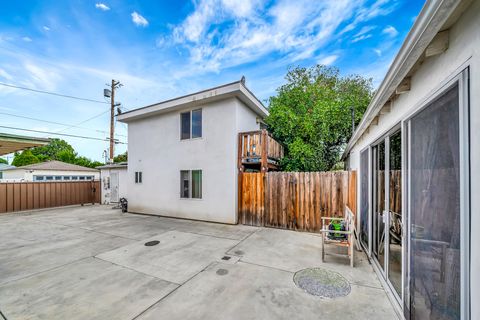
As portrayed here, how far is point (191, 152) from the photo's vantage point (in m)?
7.60

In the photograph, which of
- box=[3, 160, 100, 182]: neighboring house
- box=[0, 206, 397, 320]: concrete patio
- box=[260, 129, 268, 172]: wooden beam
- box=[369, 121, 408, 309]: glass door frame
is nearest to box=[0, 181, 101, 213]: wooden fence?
box=[0, 206, 397, 320]: concrete patio

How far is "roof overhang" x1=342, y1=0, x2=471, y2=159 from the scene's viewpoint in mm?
1217

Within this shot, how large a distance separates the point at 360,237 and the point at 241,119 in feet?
17.0

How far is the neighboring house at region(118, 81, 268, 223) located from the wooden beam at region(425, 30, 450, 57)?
17.4ft

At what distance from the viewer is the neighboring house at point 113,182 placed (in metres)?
11.7

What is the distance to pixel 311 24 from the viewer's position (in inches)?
303

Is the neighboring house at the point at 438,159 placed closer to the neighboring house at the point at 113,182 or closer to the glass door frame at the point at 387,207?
the glass door frame at the point at 387,207

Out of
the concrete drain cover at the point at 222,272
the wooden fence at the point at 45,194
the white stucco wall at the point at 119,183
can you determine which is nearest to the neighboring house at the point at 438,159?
the concrete drain cover at the point at 222,272

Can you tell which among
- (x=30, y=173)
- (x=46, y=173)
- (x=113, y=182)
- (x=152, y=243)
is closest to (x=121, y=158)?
(x=46, y=173)

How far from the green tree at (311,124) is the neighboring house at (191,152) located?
128 centimetres

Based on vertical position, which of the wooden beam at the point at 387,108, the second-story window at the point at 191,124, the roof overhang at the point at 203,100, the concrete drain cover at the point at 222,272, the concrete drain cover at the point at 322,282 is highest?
the roof overhang at the point at 203,100

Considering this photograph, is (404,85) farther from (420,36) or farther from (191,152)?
(191,152)

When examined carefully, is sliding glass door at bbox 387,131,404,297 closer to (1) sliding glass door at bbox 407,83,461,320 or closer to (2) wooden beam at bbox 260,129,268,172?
(1) sliding glass door at bbox 407,83,461,320

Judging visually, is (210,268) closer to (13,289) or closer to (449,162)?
(13,289)
